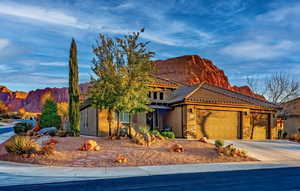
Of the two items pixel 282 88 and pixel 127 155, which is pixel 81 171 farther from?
pixel 282 88

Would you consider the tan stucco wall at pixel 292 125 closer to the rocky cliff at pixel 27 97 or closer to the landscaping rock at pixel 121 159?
the landscaping rock at pixel 121 159

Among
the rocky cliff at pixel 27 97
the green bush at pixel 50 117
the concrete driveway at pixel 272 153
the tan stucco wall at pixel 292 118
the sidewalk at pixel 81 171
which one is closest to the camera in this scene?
the sidewalk at pixel 81 171

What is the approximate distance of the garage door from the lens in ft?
81.7

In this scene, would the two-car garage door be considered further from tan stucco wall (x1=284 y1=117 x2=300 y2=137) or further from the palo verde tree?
tan stucco wall (x1=284 y1=117 x2=300 y2=137)

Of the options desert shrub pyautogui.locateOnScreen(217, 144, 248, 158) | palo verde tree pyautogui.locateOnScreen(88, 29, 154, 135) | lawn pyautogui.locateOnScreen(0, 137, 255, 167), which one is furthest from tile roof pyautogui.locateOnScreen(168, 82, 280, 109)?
desert shrub pyautogui.locateOnScreen(217, 144, 248, 158)

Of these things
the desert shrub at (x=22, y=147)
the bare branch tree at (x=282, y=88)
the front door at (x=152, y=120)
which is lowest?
the desert shrub at (x=22, y=147)

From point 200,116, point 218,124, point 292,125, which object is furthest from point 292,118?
point 200,116

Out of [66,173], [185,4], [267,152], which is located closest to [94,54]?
[185,4]

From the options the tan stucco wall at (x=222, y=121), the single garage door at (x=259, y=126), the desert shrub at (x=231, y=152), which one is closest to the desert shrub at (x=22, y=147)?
the desert shrub at (x=231, y=152)

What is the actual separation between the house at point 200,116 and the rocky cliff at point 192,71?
57.8m

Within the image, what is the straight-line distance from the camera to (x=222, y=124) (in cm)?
2566

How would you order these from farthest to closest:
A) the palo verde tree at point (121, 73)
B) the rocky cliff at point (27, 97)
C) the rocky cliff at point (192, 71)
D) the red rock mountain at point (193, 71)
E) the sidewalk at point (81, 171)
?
the rocky cliff at point (27, 97) < the rocky cliff at point (192, 71) < the red rock mountain at point (193, 71) < the palo verde tree at point (121, 73) < the sidewalk at point (81, 171)

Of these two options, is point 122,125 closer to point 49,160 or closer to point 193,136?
point 193,136

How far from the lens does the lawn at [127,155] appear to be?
13680mm
